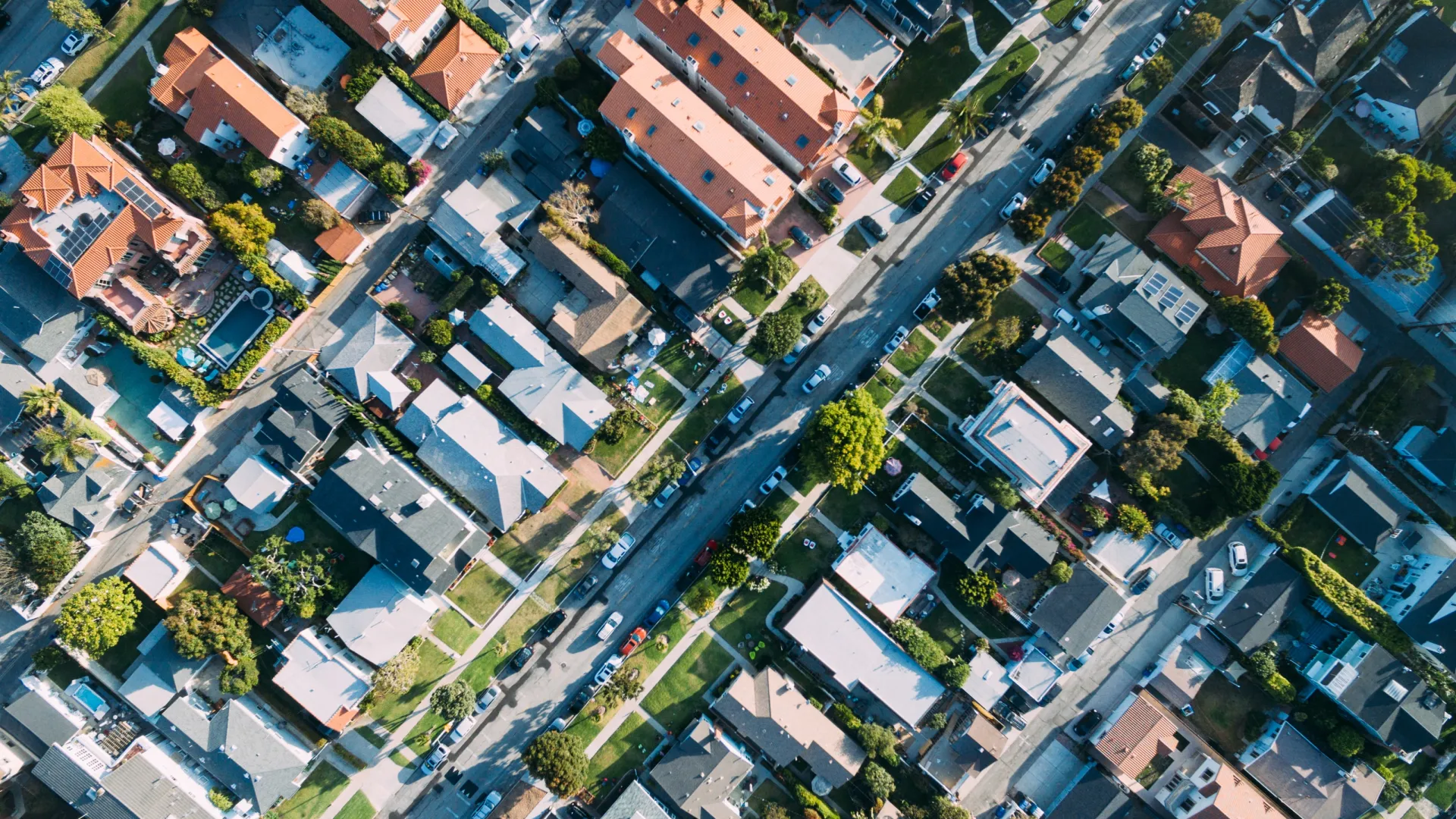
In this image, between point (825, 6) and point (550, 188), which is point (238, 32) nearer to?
point (550, 188)

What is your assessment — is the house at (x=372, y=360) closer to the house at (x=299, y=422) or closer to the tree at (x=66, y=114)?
the house at (x=299, y=422)

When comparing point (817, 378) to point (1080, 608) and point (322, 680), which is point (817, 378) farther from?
point (322, 680)

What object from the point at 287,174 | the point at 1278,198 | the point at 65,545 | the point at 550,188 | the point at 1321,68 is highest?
the point at 1321,68

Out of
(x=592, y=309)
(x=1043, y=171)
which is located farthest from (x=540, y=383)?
(x=1043, y=171)

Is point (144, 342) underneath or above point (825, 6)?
underneath

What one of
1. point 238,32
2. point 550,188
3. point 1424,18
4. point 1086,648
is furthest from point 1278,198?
point 238,32
